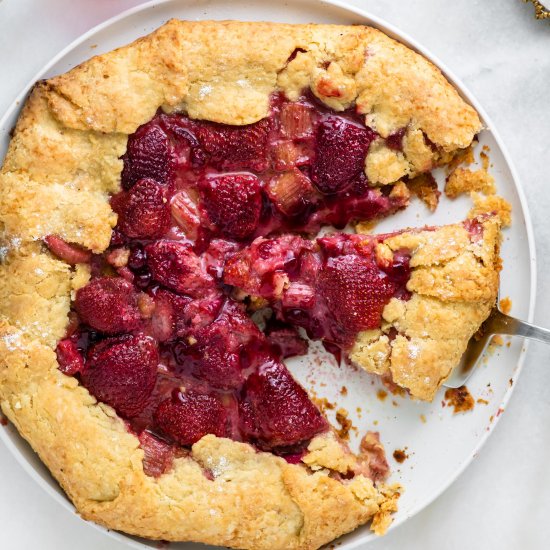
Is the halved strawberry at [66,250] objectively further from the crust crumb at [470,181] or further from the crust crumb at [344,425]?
the crust crumb at [470,181]

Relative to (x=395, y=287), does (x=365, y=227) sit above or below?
above

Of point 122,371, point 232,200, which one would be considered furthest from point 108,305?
point 232,200

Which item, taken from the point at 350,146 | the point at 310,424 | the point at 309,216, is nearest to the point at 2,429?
the point at 310,424

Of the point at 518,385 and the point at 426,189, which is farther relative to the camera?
the point at 518,385

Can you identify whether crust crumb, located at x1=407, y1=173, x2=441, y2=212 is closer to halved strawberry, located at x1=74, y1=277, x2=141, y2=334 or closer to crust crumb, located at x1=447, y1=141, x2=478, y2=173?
crust crumb, located at x1=447, y1=141, x2=478, y2=173

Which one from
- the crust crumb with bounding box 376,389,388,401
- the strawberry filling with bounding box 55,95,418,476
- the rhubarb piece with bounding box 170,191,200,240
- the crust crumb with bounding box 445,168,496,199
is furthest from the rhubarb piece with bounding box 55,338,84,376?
the crust crumb with bounding box 445,168,496,199

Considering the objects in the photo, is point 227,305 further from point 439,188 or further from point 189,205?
point 439,188

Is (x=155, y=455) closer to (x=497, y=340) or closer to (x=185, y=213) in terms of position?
(x=185, y=213)
